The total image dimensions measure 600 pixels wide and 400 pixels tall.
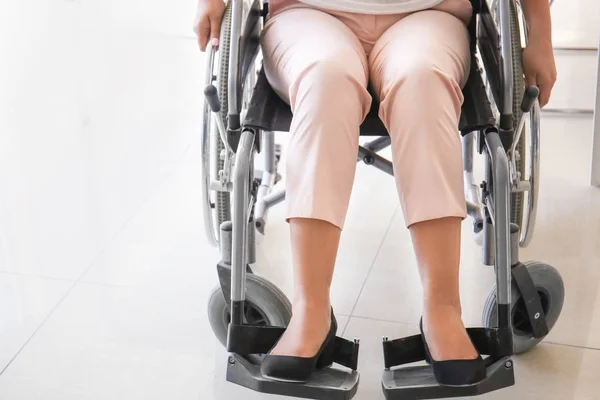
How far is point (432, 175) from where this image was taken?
1375 millimetres

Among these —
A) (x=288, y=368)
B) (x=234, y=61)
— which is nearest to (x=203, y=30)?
(x=234, y=61)

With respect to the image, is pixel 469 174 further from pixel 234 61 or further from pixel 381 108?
pixel 234 61

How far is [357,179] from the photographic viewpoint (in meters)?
2.36

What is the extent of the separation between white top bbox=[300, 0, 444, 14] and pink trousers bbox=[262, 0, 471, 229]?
30 millimetres

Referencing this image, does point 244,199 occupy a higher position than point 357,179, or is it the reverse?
point 244,199

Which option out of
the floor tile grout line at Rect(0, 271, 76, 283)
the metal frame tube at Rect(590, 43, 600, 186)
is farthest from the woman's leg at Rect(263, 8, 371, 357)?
the metal frame tube at Rect(590, 43, 600, 186)

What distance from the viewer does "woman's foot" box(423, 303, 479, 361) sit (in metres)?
1.39

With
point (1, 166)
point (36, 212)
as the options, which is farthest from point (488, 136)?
point (1, 166)

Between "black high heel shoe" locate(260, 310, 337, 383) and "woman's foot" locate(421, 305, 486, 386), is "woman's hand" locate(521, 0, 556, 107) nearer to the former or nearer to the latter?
"woman's foot" locate(421, 305, 486, 386)

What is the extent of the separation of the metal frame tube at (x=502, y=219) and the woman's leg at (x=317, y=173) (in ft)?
0.71

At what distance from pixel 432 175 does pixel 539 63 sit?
0.37 metres

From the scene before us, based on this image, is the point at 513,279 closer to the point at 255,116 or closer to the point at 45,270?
the point at 255,116

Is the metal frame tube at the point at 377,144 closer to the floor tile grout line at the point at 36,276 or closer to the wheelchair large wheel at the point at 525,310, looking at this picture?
the wheelchair large wheel at the point at 525,310

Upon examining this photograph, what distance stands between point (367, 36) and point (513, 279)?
489 mm
